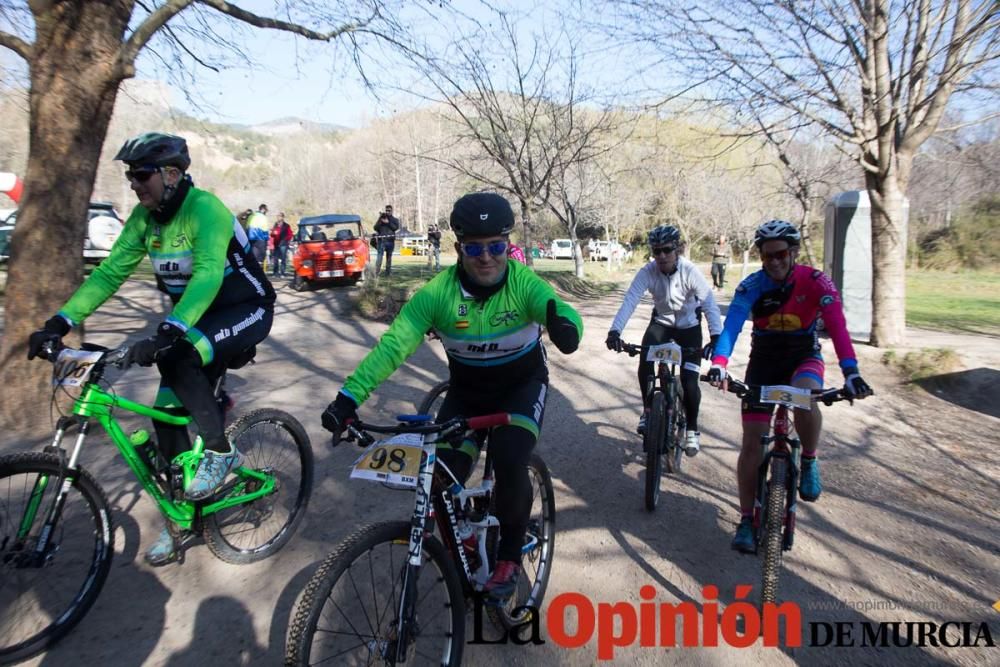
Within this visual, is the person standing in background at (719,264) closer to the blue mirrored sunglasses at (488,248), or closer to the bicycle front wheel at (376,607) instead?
the blue mirrored sunglasses at (488,248)

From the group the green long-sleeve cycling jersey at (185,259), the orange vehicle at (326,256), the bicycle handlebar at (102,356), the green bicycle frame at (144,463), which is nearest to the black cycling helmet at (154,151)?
the green long-sleeve cycling jersey at (185,259)

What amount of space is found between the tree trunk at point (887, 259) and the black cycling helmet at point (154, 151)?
10030mm

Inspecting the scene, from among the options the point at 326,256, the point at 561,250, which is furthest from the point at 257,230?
the point at 561,250

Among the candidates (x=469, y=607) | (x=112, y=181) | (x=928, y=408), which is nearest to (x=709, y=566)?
(x=469, y=607)

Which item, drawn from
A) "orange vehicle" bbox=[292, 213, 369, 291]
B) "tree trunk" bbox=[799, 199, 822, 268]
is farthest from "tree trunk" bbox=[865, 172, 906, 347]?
"orange vehicle" bbox=[292, 213, 369, 291]

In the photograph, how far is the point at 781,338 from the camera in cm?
430

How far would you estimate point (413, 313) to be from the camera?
10.4 ft

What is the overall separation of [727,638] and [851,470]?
321 cm

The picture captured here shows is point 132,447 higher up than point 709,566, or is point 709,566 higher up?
point 132,447

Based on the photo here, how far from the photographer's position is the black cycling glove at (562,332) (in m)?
2.81

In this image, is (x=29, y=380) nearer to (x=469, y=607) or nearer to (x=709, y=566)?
(x=469, y=607)

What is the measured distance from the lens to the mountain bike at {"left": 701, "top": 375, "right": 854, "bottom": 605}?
3.45m

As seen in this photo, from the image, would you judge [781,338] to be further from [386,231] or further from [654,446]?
[386,231]

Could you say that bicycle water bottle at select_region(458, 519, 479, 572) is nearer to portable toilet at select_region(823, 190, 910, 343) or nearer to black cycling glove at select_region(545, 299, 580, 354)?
black cycling glove at select_region(545, 299, 580, 354)
